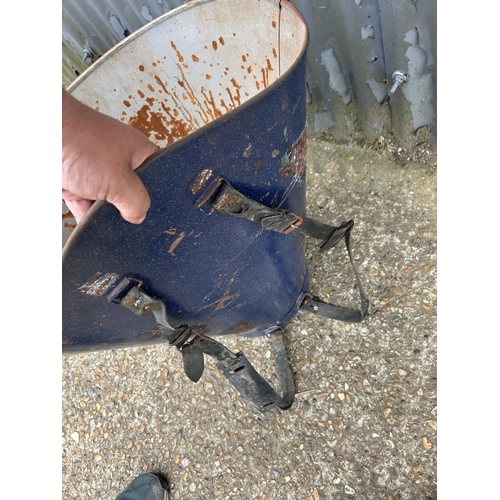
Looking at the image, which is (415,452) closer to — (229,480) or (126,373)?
(229,480)

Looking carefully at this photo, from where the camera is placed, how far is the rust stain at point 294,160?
0.93m

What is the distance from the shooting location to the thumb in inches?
26.1

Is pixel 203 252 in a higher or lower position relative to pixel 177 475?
higher

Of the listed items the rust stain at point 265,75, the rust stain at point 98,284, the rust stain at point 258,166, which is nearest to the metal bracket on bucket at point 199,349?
the rust stain at point 98,284

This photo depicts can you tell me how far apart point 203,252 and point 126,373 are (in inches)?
52.6

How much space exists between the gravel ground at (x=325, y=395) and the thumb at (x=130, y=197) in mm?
1206

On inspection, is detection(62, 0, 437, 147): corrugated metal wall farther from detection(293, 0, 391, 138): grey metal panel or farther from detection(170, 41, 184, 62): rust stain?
detection(170, 41, 184, 62): rust stain

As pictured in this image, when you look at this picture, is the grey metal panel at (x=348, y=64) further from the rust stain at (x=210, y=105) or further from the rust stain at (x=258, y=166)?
the rust stain at (x=258, y=166)

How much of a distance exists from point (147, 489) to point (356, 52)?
73.7 inches

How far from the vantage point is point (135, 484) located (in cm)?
181

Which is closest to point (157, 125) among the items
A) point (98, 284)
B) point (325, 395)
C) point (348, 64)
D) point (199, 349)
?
point (348, 64)

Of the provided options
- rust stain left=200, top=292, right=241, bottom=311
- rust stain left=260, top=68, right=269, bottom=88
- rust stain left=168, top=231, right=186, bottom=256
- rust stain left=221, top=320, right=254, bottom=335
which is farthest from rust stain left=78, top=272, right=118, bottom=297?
rust stain left=260, top=68, right=269, bottom=88

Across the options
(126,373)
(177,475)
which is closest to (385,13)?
(126,373)

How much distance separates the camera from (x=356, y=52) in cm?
176
